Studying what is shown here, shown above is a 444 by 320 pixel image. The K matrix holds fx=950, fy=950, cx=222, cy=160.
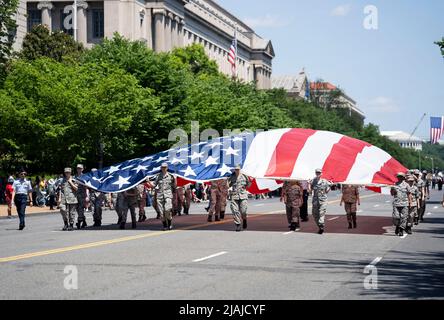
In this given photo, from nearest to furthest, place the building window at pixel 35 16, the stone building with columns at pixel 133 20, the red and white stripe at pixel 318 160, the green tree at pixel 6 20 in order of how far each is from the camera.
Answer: the red and white stripe at pixel 318 160
the green tree at pixel 6 20
the stone building with columns at pixel 133 20
the building window at pixel 35 16

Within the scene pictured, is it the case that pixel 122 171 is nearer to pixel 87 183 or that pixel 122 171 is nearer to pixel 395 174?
pixel 87 183

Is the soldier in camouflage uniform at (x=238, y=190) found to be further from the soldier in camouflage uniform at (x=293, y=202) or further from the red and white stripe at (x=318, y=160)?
the soldier in camouflage uniform at (x=293, y=202)

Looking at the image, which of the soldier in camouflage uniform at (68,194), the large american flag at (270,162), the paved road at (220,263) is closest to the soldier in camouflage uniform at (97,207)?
the large american flag at (270,162)

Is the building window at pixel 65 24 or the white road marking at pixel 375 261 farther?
the building window at pixel 65 24

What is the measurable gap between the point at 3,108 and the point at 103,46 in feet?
52.5

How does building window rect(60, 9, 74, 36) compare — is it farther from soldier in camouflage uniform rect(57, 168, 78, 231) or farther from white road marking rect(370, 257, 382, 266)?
white road marking rect(370, 257, 382, 266)

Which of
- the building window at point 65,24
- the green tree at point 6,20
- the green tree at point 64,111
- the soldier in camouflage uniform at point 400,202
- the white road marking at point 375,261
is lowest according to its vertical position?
the white road marking at point 375,261

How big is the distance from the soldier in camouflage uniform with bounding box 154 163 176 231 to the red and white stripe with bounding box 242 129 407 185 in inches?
98.9

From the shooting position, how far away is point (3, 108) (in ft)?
168

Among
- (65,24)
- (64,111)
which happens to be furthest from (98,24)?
(64,111)

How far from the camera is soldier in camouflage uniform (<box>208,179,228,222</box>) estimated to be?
31.1 meters

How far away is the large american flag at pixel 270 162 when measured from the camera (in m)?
27.3

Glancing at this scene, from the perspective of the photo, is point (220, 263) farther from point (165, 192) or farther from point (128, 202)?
point (128, 202)

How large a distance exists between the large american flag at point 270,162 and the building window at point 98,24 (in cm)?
7034
